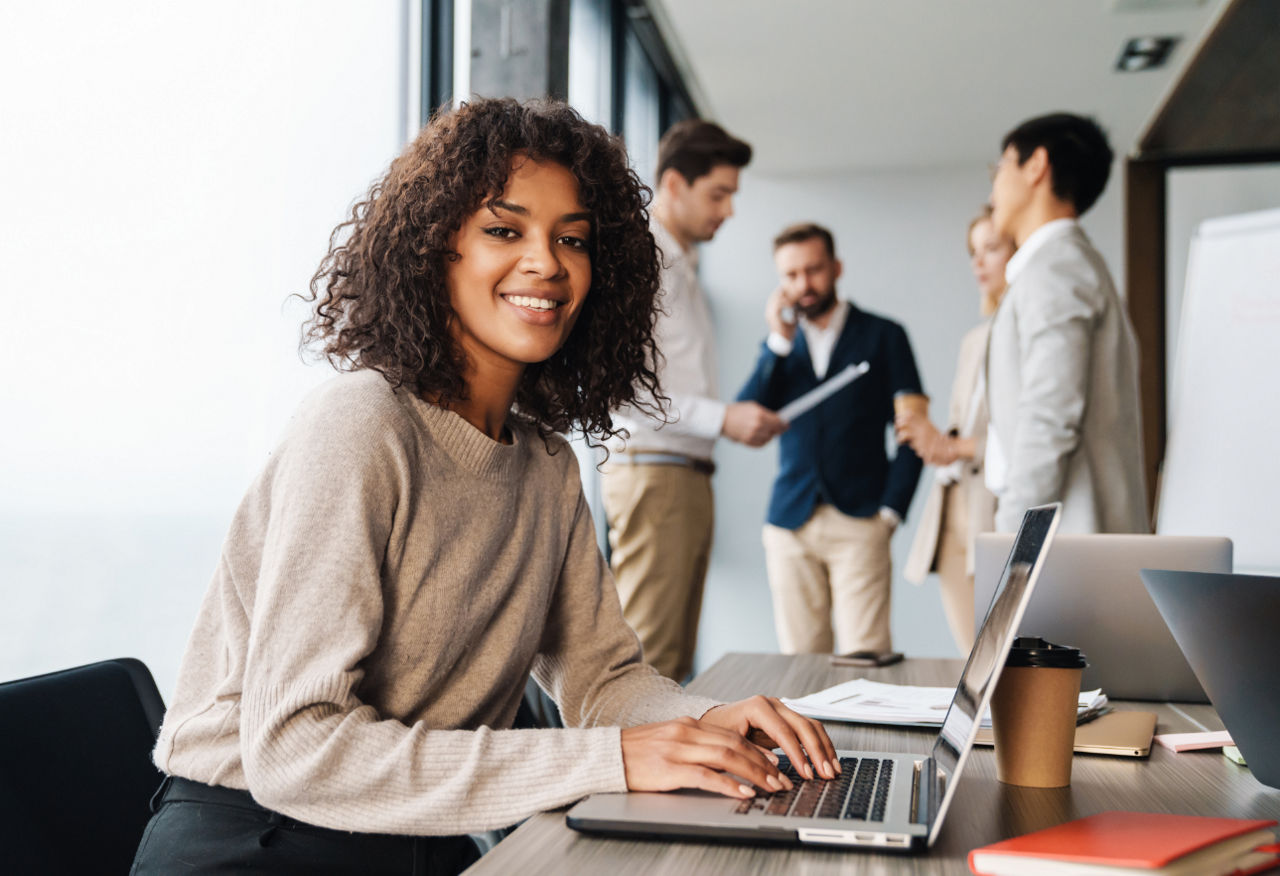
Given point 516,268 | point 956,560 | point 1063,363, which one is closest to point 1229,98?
point 956,560

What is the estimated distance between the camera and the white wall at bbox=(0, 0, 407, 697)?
1.29 meters

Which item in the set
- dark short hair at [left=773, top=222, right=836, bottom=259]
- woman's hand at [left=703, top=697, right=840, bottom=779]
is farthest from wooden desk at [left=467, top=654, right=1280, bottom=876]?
dark short hair at [left=773, top=222, right=836, bottom=259]

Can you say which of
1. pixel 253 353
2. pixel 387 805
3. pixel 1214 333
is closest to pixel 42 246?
pixel 253 353

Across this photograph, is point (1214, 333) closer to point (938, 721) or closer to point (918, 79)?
point (918, 79)

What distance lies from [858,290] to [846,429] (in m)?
2.56

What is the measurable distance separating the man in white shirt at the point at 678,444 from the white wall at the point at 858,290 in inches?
117

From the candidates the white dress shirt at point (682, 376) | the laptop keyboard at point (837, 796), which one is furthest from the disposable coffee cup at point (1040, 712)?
the white dress shirt at point (682, 376)

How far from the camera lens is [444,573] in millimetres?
1104

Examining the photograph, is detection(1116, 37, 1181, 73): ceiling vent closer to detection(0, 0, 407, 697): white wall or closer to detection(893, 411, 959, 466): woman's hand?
detection(893, 411, 959, 466): woman's hand

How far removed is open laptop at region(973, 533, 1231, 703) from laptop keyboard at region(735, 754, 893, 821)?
18.3 inches

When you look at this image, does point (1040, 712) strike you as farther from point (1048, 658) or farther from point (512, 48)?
point (512, 48)

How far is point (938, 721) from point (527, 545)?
1.64 feet

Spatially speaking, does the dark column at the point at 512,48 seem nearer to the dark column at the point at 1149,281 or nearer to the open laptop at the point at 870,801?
the open laptop at the point at 870,801

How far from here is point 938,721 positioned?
3.94 feet
